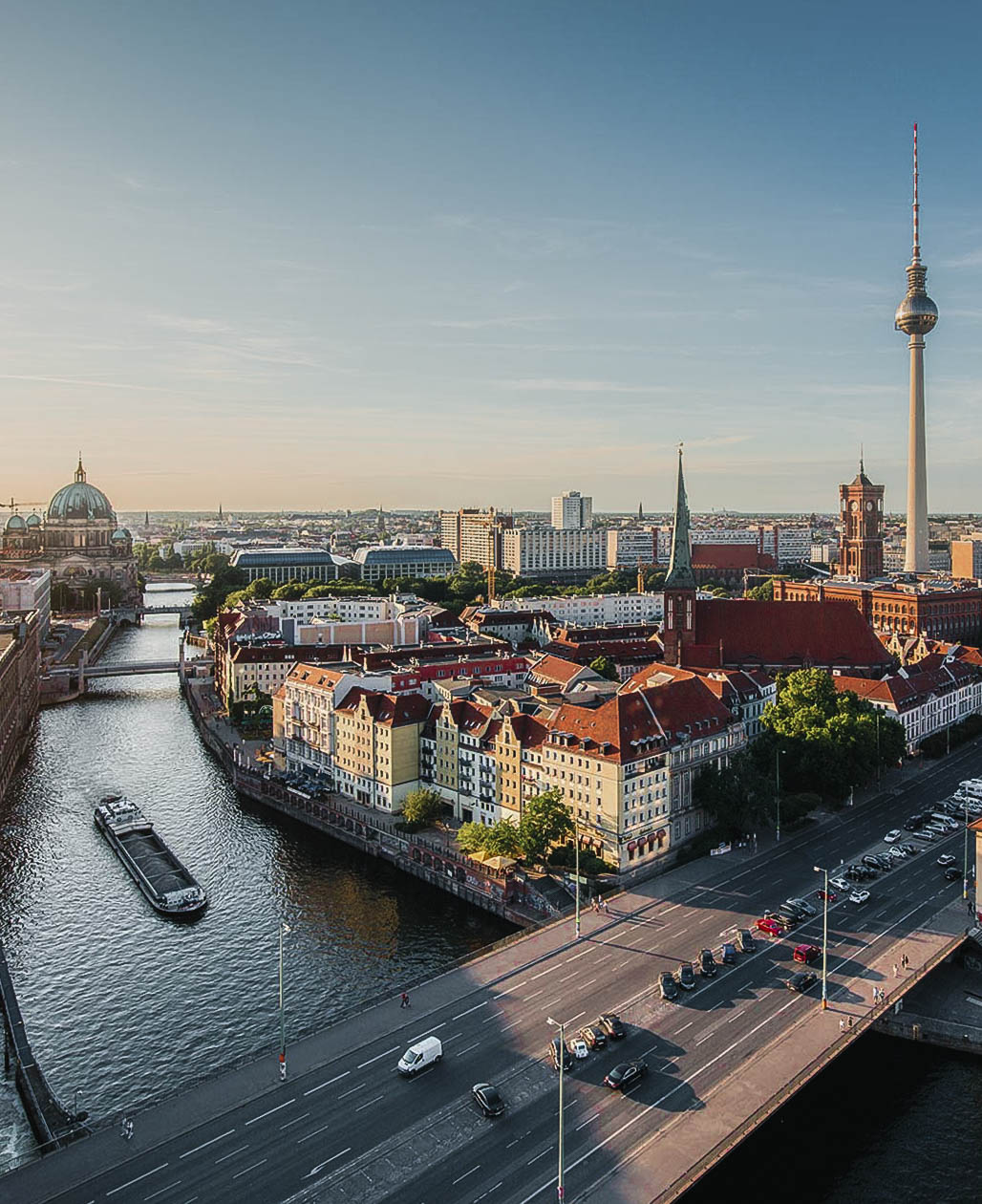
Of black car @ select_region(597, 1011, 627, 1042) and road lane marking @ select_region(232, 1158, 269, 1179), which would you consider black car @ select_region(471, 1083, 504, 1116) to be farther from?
road lane marking @ select_region(232, 1158, 269, 1179)

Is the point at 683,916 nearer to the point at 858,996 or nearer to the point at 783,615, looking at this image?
the point at 858,996

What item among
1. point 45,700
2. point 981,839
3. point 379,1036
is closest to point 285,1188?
point 379,1036

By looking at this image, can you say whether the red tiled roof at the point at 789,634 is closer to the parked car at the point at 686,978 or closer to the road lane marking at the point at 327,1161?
the parked car at the point at 686,978

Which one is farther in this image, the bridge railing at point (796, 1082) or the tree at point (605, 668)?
the tree at point (605, 668)

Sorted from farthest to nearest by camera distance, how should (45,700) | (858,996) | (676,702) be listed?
(45,700) < (676,702) < (858,996)

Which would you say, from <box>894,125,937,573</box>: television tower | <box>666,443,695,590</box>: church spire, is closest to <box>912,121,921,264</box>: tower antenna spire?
<box>894,125,937,573</box>: television tower

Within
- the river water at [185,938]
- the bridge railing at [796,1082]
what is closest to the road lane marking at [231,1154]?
the river water at [185,938]
